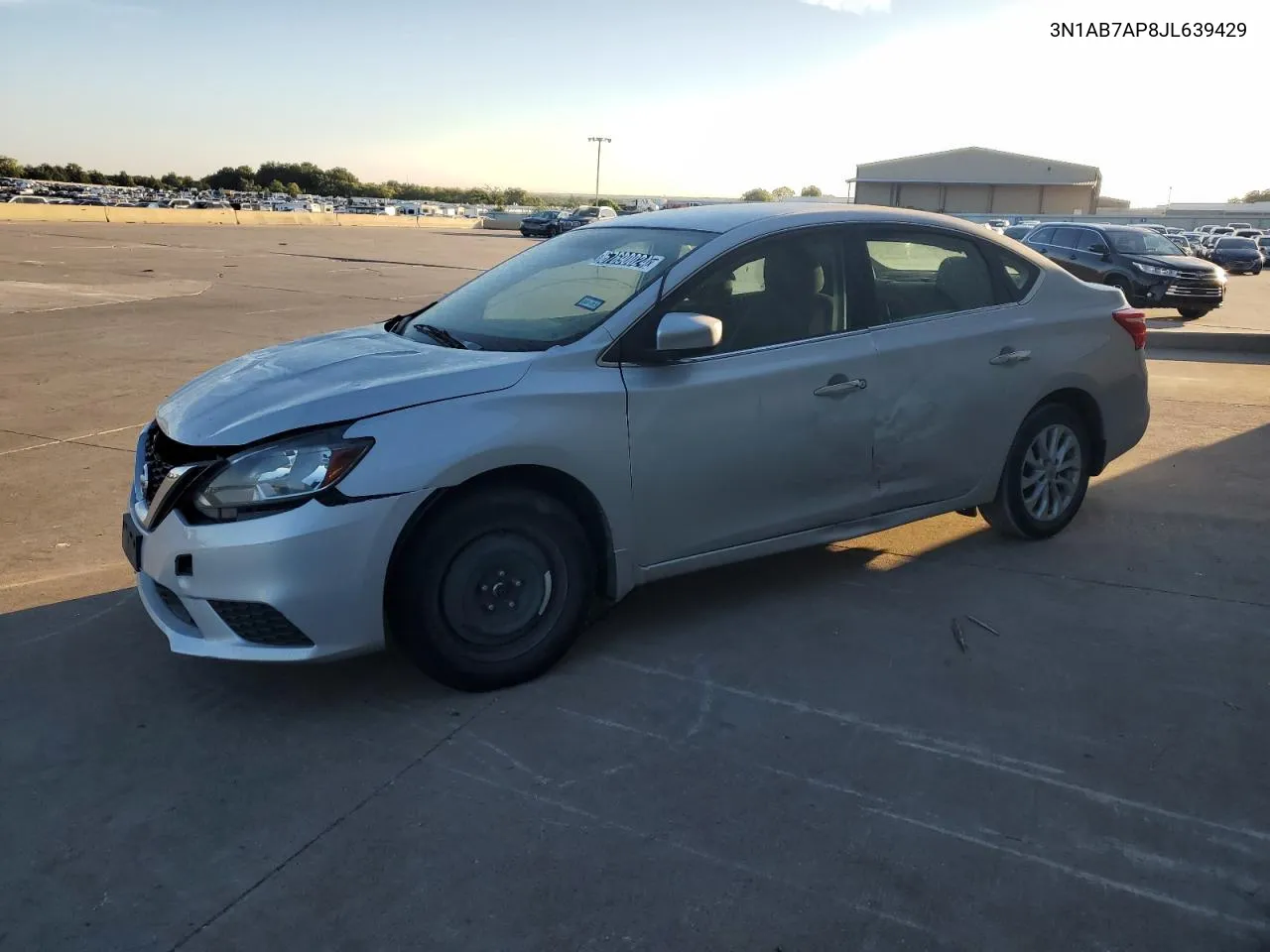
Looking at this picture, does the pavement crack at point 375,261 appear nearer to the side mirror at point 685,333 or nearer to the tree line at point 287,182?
the side mirror at point 685,333

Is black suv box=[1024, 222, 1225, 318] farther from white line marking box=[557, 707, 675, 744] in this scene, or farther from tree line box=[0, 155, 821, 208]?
tree line box=[0, 155, 821, 208]

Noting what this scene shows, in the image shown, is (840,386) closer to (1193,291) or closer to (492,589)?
(492,589)

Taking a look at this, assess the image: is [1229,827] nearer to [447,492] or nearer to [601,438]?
[601,438]

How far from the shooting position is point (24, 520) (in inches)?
222

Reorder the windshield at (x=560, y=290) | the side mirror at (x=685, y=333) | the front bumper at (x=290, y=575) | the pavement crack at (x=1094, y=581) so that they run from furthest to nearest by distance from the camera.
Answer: the pavement crack at (x=1094, y=581) < the windshield at (x=560, y=290) < the side mirror at (x=685, y=333) < the front bumper at (x=290, y=575)

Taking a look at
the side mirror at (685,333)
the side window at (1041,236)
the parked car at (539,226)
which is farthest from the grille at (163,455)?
the parked car at (539,226)

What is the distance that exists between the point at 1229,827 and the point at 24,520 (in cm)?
570

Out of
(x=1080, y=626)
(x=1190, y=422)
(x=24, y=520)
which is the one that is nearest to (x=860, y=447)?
(x=1080, y=626)

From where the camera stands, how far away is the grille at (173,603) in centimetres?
360

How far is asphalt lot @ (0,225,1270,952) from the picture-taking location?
265 centimetres

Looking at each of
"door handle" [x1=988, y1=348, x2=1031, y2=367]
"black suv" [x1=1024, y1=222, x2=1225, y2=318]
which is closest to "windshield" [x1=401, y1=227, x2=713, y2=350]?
"door handle" [x1=988, y1=348, x2=1031, y2=367]

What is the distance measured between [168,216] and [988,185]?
6830cm

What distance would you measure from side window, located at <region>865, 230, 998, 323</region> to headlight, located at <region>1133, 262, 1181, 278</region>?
49.0ft

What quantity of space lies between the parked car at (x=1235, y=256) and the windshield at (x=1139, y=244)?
60.9ft
